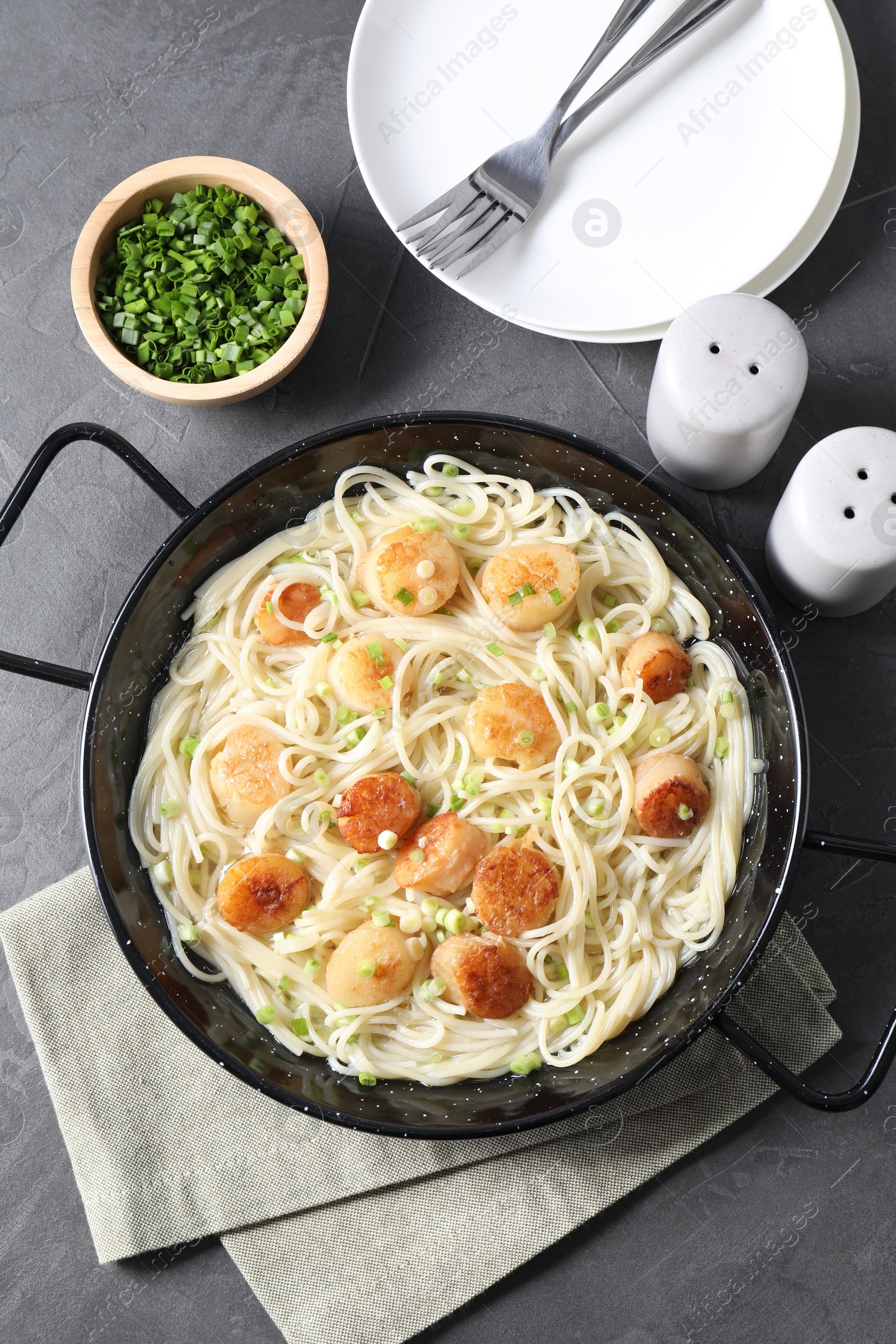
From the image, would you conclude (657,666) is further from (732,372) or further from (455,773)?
(732,372)

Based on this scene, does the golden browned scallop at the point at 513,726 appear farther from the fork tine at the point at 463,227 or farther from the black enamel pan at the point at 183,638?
the fork tine at the point at 463,227

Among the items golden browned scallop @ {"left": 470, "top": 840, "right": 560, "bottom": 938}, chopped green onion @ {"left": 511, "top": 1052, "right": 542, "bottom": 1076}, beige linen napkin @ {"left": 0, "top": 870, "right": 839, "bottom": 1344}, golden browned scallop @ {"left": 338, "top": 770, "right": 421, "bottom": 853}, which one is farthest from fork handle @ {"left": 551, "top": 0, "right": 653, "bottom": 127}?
chopped green onion @ {"left": 511, "top": 1052, "right": 542, "bottom": 1076}

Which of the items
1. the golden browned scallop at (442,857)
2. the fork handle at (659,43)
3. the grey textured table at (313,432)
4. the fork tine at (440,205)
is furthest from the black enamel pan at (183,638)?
the fork handle at (659,43)

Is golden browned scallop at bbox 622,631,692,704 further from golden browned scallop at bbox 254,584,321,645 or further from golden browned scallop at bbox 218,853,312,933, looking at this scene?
golden browned scallop at bbox 218,853,312,933

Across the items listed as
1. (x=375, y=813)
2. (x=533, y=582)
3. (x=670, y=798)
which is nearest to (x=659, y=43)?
(x=533, y=582)

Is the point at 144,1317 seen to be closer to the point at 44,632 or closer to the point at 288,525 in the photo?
the point at 44,632
